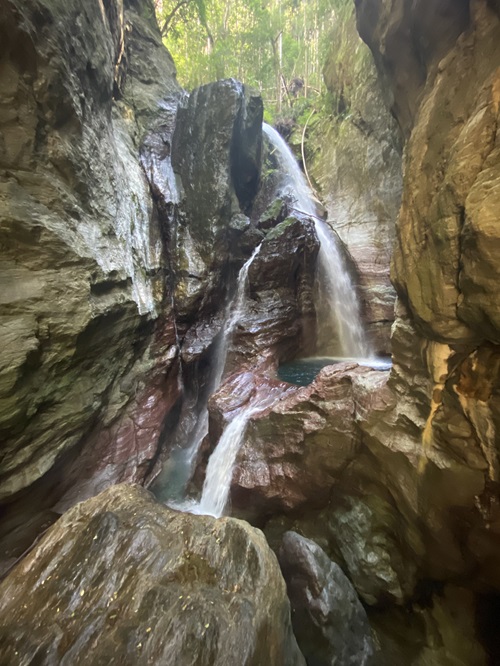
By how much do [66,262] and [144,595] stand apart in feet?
15.3

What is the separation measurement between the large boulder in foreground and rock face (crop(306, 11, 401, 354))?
26.0 feet

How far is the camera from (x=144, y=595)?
205 cm

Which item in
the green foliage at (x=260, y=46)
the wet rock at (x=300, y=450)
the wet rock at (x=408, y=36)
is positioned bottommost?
the wet rock at (x=300, y=450)

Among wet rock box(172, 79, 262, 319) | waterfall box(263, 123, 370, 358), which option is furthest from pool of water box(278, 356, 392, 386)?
wet rock box(172, 79, 262, 319)

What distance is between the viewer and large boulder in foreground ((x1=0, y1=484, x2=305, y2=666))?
1797mm

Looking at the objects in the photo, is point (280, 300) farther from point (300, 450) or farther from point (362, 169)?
point (362, 169)

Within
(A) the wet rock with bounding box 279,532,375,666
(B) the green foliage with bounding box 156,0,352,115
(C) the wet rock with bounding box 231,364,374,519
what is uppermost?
(B) the green foliage with bounding box 156,0,352,115

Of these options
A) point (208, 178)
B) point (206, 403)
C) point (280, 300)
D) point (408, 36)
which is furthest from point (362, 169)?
point (206, 403)

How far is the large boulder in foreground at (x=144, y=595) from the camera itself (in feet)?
5.90

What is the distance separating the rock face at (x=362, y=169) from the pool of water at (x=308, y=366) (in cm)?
80

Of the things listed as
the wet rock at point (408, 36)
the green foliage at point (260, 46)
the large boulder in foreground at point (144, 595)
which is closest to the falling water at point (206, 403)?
the large boulder in foreground at point (144, 595)

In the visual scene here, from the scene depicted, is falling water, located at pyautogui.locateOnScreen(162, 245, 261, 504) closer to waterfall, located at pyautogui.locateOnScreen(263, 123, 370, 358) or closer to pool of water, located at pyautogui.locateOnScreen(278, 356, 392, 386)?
pool of water, located at pyautogui.locateOnScreen(278, 356, 392, 386)

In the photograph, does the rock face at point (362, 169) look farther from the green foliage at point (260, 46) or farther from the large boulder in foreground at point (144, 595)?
the large boulder in foreground at point (144, 595)

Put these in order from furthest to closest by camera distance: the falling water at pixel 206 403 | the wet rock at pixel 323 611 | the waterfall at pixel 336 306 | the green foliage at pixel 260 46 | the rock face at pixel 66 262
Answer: the green foliage at pixel 260 46 → the waterfall at pixel 336 306 → the falling water at pixel 206 403 → the rock face at pixel 66 262 → the wet rock at pixel 323 611
